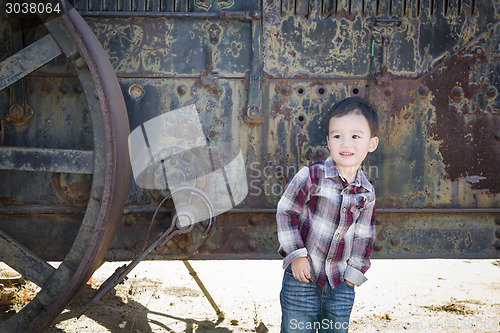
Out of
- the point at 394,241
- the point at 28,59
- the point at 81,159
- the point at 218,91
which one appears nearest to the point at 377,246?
the point at 394,241

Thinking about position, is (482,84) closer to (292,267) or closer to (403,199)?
(403,199)

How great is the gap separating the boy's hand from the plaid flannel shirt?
4 centimetres

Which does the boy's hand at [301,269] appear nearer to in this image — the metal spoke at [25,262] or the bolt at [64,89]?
the metal spoke at [25,262]

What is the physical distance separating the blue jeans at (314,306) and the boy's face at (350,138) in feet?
1.58

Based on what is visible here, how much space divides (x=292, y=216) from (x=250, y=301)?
1.92m

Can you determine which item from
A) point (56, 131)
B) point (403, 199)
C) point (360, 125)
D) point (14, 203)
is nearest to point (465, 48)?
point (403, 199)

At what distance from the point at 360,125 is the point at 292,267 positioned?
0.59 m

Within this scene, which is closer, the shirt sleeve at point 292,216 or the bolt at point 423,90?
the shirt sleeve at point 292,216

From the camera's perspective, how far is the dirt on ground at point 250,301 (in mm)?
2955

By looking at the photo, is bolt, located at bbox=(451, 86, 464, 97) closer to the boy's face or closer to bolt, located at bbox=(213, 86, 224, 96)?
the boy's face

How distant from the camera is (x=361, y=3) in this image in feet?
7.63

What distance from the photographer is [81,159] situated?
6.62 ft

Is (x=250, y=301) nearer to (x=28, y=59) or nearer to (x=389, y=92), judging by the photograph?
(x=389, y=92)

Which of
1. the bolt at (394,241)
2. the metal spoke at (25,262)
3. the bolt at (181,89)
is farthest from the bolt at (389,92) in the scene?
the metal spoke at (25,262)
